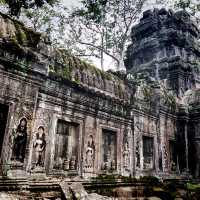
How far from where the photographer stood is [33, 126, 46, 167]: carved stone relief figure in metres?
6.61

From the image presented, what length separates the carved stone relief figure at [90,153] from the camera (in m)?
7.88

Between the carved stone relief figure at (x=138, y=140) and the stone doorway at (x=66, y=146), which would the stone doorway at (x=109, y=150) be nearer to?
the carved stone relief figure at (x=138, y=140)

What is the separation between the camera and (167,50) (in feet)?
53.2

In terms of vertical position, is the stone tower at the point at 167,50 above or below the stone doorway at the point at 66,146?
above

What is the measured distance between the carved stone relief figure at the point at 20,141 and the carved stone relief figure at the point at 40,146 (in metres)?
0.44

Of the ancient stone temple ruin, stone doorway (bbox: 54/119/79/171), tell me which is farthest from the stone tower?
stone doorway (bbox: 54/119/79/171)

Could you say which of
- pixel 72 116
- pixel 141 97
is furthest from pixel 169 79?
pixel 72 116

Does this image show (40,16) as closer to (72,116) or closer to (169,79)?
(169,79)

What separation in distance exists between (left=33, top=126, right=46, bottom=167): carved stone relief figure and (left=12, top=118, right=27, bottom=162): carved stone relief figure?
17.2 inches

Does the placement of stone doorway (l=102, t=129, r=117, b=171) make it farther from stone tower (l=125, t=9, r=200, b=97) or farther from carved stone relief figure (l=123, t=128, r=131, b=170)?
stone tower (l=125, t=9, r=200, b=97)

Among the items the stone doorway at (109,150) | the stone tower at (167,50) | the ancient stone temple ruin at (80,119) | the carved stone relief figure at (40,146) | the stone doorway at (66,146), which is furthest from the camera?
the stone tower at (167,50)

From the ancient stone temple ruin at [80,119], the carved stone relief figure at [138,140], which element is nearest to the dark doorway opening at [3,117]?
the ancient stone temple ruin at [80,119]

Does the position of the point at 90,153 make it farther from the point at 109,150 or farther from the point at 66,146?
the point at 109,150

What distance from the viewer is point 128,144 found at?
30.7ft
